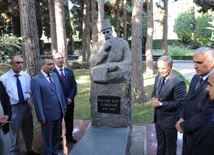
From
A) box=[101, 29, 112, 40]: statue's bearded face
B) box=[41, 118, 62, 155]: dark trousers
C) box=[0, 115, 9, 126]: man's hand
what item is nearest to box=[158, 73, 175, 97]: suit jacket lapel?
box=[101, 29, 112, 40]: statue's bearded face

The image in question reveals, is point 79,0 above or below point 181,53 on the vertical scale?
above

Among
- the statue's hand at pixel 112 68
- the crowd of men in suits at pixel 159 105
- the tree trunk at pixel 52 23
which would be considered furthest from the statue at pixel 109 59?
the tree trunk at pixel 52 23

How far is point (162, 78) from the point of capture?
351 centimetres

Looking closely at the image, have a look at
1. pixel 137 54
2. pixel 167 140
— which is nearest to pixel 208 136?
pixel 167 140

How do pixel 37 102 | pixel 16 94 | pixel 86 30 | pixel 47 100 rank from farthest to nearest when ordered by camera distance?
pixel 86 30, pixel 16 94, pixel 47 100, pixel 37 102

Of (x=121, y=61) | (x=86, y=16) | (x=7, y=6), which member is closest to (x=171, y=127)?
(x=121, y=61)

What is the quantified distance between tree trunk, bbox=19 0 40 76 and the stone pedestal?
2307 millimetres

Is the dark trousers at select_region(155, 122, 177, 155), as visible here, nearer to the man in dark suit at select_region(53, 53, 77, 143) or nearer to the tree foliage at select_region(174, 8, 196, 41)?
the man in dark suit at select_region(53, 53, 77, 143)

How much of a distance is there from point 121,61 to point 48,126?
180 cm

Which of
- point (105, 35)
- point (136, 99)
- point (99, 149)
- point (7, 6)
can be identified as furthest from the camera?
point (7, 6)

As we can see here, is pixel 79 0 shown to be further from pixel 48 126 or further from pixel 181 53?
pixel 48 126

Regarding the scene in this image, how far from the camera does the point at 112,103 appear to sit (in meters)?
4.09

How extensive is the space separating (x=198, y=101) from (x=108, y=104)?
1.86 meters

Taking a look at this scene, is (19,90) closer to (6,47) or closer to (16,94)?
(16,94)
